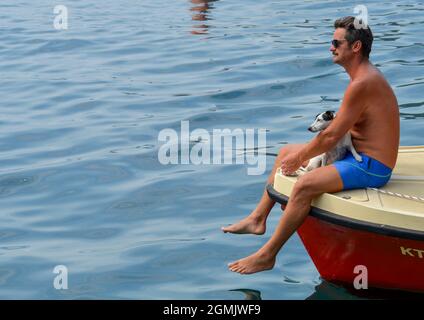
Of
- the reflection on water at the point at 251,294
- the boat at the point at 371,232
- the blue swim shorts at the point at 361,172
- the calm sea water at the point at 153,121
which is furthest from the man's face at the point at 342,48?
the reflection on water at the point at 251,294

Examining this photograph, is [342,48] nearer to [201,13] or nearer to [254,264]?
[254,264]

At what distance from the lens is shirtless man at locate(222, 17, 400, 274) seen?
6.70 m

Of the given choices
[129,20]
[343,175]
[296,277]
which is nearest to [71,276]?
[296,277]

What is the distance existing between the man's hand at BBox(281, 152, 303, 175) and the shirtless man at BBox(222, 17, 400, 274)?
4.8 inches

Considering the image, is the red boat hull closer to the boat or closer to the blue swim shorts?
the boat

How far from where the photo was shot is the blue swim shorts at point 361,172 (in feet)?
22.1

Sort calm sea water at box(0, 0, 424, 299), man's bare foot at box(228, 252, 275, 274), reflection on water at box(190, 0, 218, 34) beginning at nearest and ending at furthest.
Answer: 1. man's bare foot at box(228, 252, 275, 274)
2. calm sea water at box(0, 0, 424, 299)
3. reflection on water at box(190, 0, 218, 34)

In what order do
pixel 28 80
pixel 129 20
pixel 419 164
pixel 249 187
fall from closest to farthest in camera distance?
pixel 419 164 < pixel 249 187 < pixel 28 80 < pixel 129 20

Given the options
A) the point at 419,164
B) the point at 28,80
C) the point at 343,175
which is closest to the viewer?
the point at 343,175

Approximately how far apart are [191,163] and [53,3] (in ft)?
32.8

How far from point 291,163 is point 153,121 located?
455cm

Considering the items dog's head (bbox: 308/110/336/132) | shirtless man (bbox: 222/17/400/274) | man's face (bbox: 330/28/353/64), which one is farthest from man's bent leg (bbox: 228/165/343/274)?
man's face (bbox: 330/28/353/64)

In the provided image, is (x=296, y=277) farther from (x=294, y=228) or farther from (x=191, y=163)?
(x=191, y=163)
